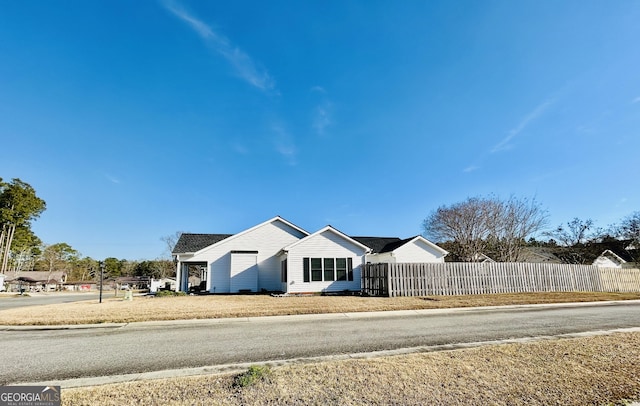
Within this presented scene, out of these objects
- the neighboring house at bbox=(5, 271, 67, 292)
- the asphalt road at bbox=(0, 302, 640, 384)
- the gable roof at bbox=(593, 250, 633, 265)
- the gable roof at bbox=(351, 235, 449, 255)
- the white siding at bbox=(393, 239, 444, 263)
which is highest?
the gable roof at bbox=(351, 235, 449, 255)

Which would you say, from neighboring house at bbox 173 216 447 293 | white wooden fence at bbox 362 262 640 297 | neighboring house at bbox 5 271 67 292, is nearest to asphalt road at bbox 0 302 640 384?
white wooden fence at bbox 362 262 640 297

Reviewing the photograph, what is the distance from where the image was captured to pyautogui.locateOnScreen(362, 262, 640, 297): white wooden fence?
17.9 meters

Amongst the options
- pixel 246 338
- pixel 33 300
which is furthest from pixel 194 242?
pixel 246 338

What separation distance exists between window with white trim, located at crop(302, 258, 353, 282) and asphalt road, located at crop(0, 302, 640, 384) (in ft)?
28.7

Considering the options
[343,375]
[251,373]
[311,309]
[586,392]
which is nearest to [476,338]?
[586,392]

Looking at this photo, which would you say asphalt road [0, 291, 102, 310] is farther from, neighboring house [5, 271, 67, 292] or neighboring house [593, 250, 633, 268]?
neighboring house [593, 250, 633, 268]

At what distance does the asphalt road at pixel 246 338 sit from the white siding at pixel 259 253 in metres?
12.7

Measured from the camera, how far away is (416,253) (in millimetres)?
26125

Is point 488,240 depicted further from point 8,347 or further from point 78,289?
point 78,289

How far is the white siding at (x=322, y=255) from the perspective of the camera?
20172 mm

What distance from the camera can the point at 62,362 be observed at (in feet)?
19.6

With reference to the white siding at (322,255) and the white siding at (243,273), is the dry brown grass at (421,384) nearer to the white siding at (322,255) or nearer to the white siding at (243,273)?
the white siding at (322,255)

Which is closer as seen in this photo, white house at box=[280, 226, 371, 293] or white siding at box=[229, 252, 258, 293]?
white house at box=[280, 226, 371, 293]

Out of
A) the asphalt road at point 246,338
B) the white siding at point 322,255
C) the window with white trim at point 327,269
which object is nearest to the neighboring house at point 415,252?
the white siding at point 322,255
